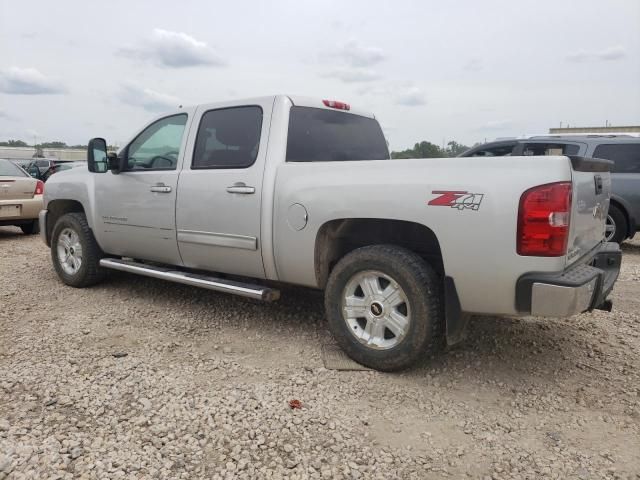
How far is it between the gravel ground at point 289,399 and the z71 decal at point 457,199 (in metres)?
1.18

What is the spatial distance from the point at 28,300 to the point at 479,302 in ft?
14.1

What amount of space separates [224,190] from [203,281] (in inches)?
30.3

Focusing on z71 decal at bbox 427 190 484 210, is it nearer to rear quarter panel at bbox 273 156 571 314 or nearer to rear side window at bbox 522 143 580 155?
rear quarter panel at bbox 273 156 571 314

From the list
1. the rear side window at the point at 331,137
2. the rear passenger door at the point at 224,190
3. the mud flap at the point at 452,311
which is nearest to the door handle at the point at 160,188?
the rear passenger door at the point at 224,190

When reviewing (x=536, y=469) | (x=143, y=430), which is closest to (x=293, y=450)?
(x=143, y=430)

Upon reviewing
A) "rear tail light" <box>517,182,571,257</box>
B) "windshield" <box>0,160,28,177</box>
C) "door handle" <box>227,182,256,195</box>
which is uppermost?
"windshield" <box>0,160,28,177</box>

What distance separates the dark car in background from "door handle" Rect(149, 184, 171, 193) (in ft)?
18.1

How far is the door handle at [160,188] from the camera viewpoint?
447 cm

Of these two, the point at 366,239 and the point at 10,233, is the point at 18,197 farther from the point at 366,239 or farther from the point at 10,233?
the point at 366,239

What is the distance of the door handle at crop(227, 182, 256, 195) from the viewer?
388 centimetres

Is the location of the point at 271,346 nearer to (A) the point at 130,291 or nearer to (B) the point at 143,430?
(B) the point at 143,430

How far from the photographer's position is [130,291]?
5434 millimetres

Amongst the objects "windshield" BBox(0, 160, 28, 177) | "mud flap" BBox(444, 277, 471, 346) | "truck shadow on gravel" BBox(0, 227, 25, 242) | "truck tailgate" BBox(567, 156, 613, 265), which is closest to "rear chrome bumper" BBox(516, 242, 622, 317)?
"truck tailgate" BBox(567, 156, 613, 265)

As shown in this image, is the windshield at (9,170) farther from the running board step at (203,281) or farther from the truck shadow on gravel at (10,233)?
the running board step at (203,281)
